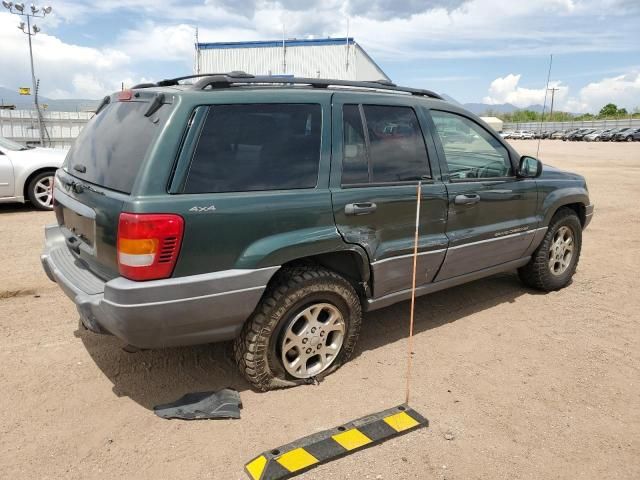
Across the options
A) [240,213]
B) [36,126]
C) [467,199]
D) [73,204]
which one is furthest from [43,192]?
[36,126]

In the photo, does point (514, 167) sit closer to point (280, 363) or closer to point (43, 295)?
point (280, 363)

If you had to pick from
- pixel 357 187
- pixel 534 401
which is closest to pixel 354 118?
pixel 357 187

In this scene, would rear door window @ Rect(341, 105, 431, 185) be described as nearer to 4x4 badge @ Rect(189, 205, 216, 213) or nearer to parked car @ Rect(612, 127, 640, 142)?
4x4 badge @ Rect(189, 205, 216, 213)

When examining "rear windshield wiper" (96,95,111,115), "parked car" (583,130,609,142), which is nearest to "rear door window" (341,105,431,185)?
"rear windshield wiper" (96,95,111,115)

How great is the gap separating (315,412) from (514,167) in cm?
274

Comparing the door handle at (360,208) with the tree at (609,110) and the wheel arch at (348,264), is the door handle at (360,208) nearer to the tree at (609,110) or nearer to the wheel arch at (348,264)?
the wheel arch at (348,264)

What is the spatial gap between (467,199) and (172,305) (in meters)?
2.38

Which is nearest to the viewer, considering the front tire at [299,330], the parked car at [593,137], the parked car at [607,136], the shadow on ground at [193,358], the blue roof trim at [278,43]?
the front tire at [299,330]

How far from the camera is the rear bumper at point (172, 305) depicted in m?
2.71

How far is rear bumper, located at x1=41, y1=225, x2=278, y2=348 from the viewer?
8.89 ft

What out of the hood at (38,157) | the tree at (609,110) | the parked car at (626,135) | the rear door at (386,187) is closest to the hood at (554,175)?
the rear door at (386,187)

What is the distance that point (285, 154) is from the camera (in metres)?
3.13

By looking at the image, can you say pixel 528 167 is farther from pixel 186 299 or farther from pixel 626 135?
pixel 626 135

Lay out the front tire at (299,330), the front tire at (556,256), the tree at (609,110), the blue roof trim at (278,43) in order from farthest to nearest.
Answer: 1. the tree at (609,110)
2. the blue roof trim at (278,43)
3. the front tire at (556,256)
4. the front tire at (299,330)
